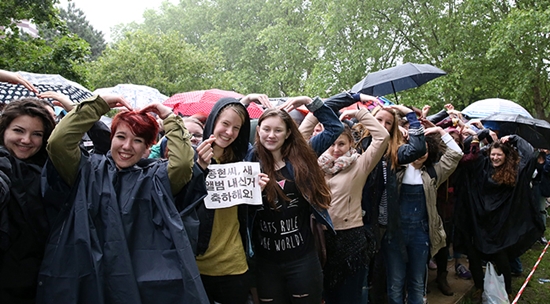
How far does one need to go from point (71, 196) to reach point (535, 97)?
17041 mm

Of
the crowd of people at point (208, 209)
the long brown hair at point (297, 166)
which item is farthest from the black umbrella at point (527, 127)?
the long brown hair at point (297, 166)

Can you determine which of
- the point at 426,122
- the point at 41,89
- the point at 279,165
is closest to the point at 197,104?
the point at 41,89

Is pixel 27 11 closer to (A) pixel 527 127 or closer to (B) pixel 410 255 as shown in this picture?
(B) pixel 410 255

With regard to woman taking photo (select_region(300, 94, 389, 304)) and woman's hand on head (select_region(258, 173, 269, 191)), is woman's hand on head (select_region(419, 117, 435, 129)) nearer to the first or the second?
woman taking photo (select_region(300, 94, 389, 304))

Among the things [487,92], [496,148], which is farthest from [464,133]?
[487,92]

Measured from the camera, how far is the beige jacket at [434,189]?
13.3ft

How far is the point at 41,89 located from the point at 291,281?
3.58m

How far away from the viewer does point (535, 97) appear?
14.9m

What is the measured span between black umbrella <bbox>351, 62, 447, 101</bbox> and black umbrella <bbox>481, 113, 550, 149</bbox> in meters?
1.13

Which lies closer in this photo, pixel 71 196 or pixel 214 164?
pixel 71 196

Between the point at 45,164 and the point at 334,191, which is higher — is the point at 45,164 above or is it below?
above

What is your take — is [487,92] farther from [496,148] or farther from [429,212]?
[429,212]

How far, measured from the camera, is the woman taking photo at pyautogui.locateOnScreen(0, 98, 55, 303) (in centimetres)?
191

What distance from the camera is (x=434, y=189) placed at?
4191mm
